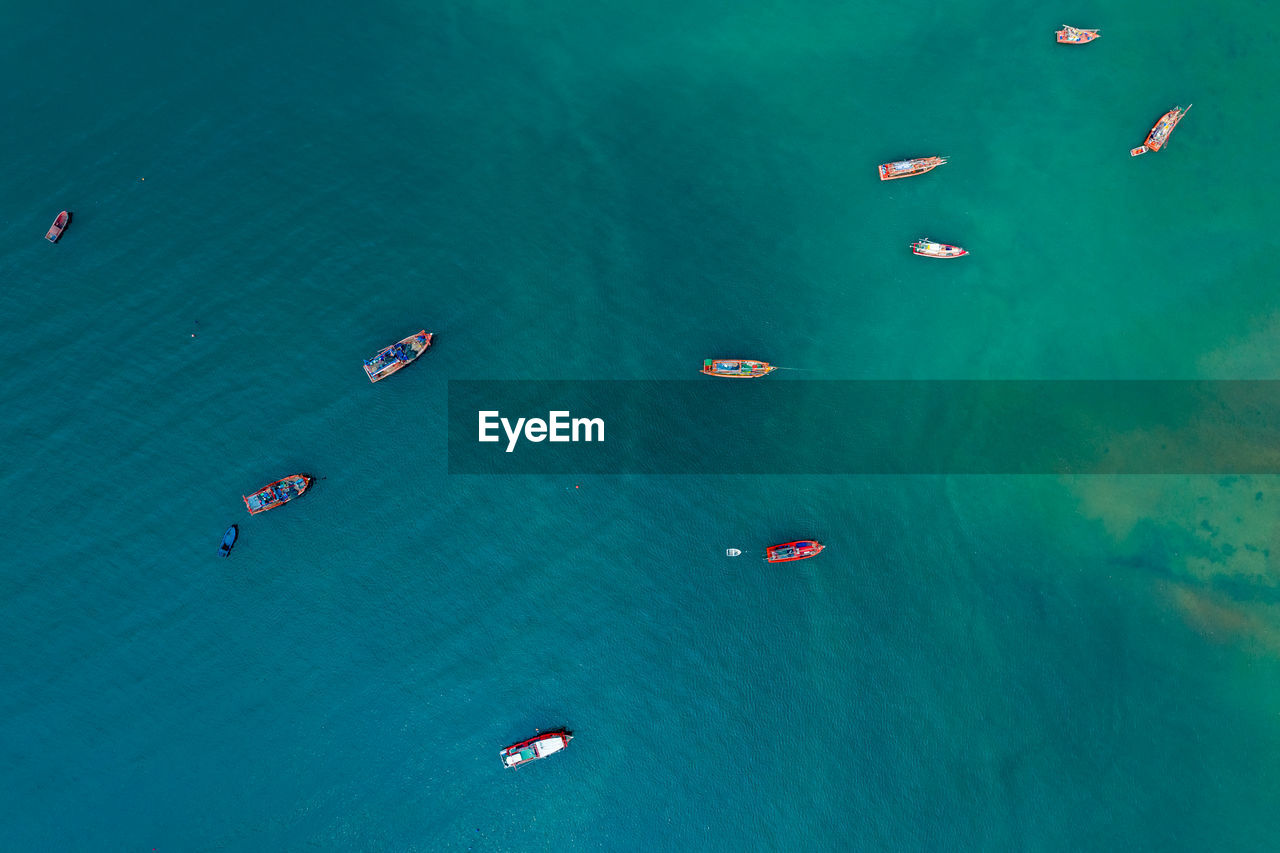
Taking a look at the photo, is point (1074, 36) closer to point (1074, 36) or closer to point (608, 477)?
point (1074, 36)

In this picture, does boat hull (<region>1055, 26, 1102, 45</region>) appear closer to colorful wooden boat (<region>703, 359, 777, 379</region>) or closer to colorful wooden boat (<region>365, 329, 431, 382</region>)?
colorful wooden boat (<region>703, 359, 777, 379</region>)

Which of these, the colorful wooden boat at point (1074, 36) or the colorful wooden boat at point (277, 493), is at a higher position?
the colorful wooden boat at point (1074, 36)

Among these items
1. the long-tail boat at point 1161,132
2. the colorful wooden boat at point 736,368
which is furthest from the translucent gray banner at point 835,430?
the long-tail boat at point 1161,132

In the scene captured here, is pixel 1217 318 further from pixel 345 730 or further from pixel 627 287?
pixel 345 730

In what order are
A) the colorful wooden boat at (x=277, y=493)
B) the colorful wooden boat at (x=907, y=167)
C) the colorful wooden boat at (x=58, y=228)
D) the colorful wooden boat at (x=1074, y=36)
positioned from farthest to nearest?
the colorful wooden boat at (x=1074, y=36)
the colorful wooden boat at (x=907, y=167)
the colorful wooden boat at (x=58, y=228)
the colorful wooden boat at (x=277, y=493)

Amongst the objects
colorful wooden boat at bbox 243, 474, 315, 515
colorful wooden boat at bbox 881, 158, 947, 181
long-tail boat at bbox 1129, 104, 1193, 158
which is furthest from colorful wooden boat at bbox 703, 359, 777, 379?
long-tail boat at bbox 1129, 104, 1193, 158

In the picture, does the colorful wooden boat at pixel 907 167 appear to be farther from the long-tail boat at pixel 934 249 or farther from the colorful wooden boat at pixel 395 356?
the colorful wooden boat at pixel 395 356
